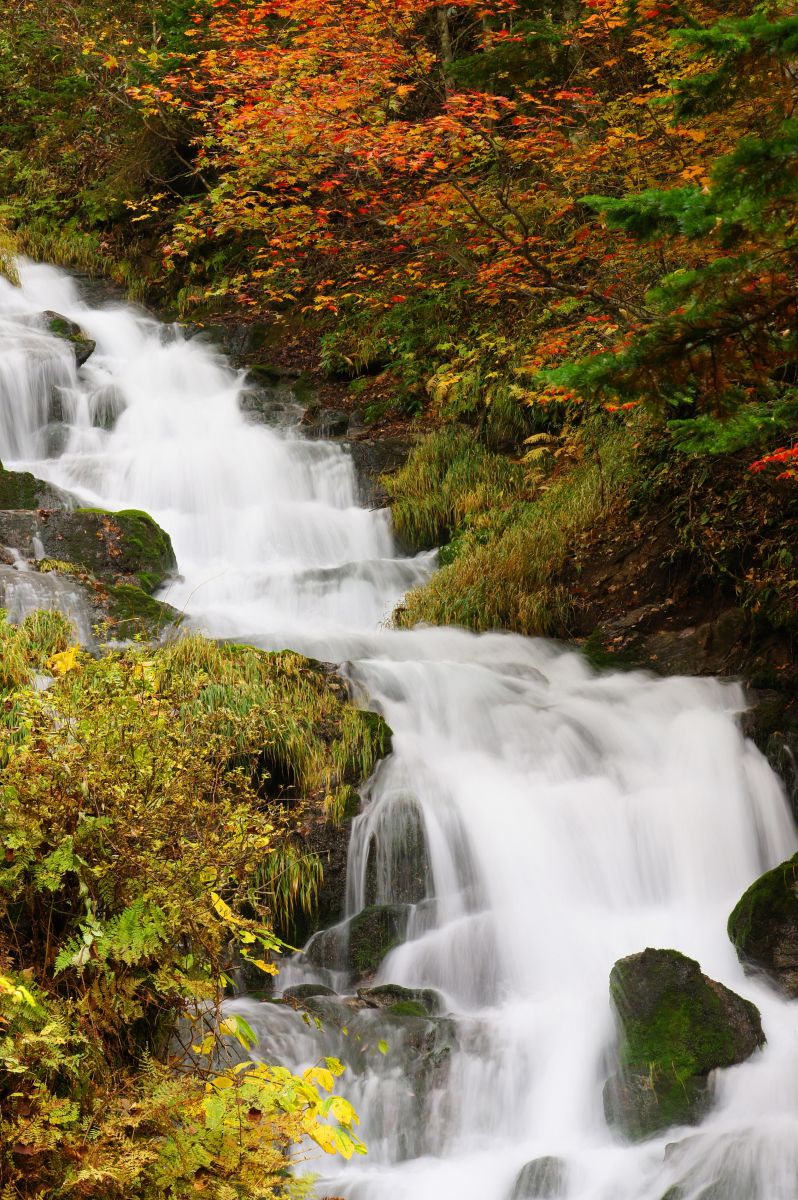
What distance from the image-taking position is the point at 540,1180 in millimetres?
4223

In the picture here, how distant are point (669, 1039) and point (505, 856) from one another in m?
1.86

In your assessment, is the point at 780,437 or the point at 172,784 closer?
the point at 172,784

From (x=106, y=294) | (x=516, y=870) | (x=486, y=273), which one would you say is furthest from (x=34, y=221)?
(x=516, y=870)

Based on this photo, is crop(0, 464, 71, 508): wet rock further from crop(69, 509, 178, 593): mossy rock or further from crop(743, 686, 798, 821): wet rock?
crop(743, 686, 798, 821): wet rock

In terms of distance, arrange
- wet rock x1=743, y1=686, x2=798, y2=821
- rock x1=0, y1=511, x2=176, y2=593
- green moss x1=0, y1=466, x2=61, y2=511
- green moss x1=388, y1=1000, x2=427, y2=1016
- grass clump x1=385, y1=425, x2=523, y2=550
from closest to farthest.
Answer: green moss x1=388, y1=1000, x2=427, y2=1016 < wet rock x1=743, y1=686, x2=798, y2=821 < rock x1=0, y1=511, x2=176, y2=593 < green moss x1=0, y1=466, x2=61, y2=511 < grass clump x1=385, y1=425, x2=523, y2=550

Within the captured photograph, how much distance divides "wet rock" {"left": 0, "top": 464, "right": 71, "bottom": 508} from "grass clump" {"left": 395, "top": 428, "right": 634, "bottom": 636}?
3.68m

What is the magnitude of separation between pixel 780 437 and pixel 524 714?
277 centimetres

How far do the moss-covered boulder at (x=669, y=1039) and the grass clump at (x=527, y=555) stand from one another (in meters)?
4.50

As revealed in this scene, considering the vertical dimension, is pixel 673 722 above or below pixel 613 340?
below

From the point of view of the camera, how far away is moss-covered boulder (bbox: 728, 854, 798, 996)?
523 centimetres

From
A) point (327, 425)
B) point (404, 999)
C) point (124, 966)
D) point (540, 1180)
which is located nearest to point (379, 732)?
point (404, 999)

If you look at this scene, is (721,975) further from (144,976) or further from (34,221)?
(34,221)

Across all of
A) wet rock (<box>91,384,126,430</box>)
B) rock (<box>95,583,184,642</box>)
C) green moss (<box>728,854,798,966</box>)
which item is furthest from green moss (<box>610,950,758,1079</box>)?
wet rock (<box>91,384,126,430</box>)

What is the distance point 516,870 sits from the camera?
6160 millimetres
